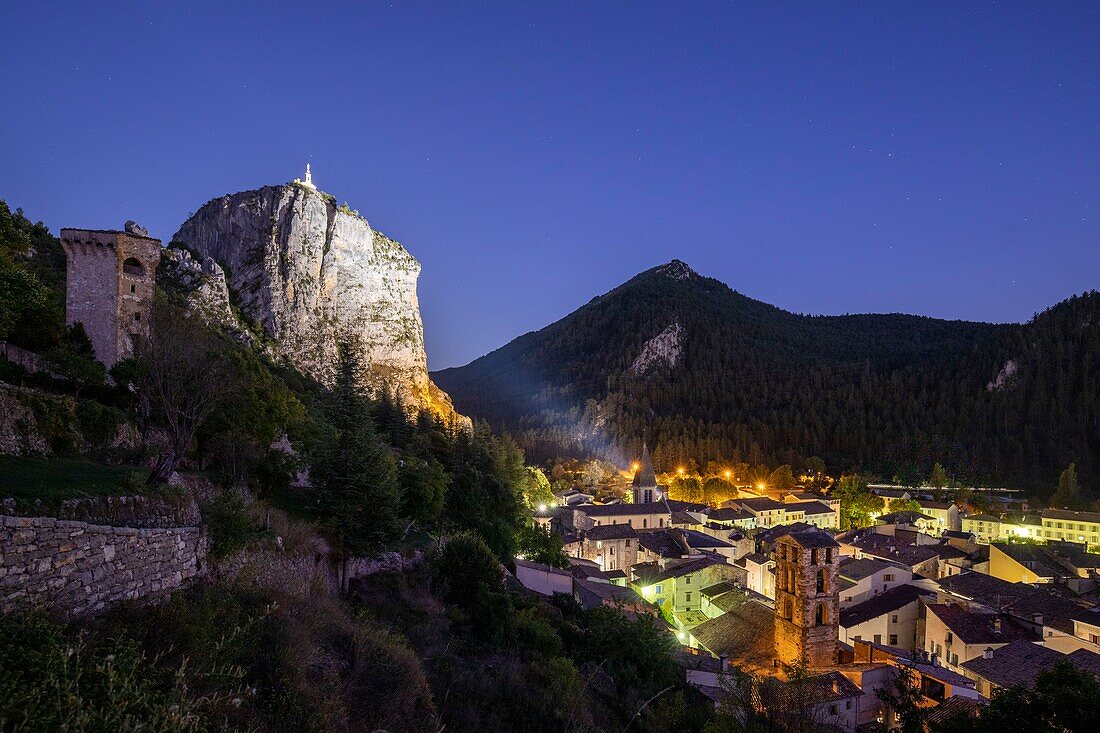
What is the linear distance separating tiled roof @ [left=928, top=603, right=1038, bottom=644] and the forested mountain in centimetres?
6573

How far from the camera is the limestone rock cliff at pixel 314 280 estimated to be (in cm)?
5750

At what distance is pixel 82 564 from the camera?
662 centimetres

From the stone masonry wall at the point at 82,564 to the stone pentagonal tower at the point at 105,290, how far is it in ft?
46.3

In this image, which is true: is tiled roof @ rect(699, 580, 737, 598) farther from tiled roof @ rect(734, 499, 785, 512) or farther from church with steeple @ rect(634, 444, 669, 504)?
tiled roof @ rect(734, 499, 785, 512)

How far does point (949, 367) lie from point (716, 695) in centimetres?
13075

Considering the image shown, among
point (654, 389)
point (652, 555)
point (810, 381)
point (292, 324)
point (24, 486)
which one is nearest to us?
point (24, 486)

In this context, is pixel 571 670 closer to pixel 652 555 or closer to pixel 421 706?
pixel 421 706

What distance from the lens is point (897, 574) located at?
3584 cm

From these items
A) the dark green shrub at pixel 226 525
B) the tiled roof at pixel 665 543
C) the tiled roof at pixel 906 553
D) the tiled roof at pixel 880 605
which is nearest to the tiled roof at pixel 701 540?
the tiled roof at pixel 665 543

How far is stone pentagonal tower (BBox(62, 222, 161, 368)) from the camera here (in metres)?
19.4

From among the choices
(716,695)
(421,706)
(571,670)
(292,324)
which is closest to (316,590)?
(421,706)

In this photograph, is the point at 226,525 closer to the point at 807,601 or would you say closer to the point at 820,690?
the point at 820,690

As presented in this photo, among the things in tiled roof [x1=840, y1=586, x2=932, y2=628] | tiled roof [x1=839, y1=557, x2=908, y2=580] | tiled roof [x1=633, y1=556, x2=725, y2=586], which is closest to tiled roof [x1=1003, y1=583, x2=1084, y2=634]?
tiled roof [x1=840, y1=586, x2=932, y2=628]

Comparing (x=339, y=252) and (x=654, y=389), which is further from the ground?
(x=339, y=252)
